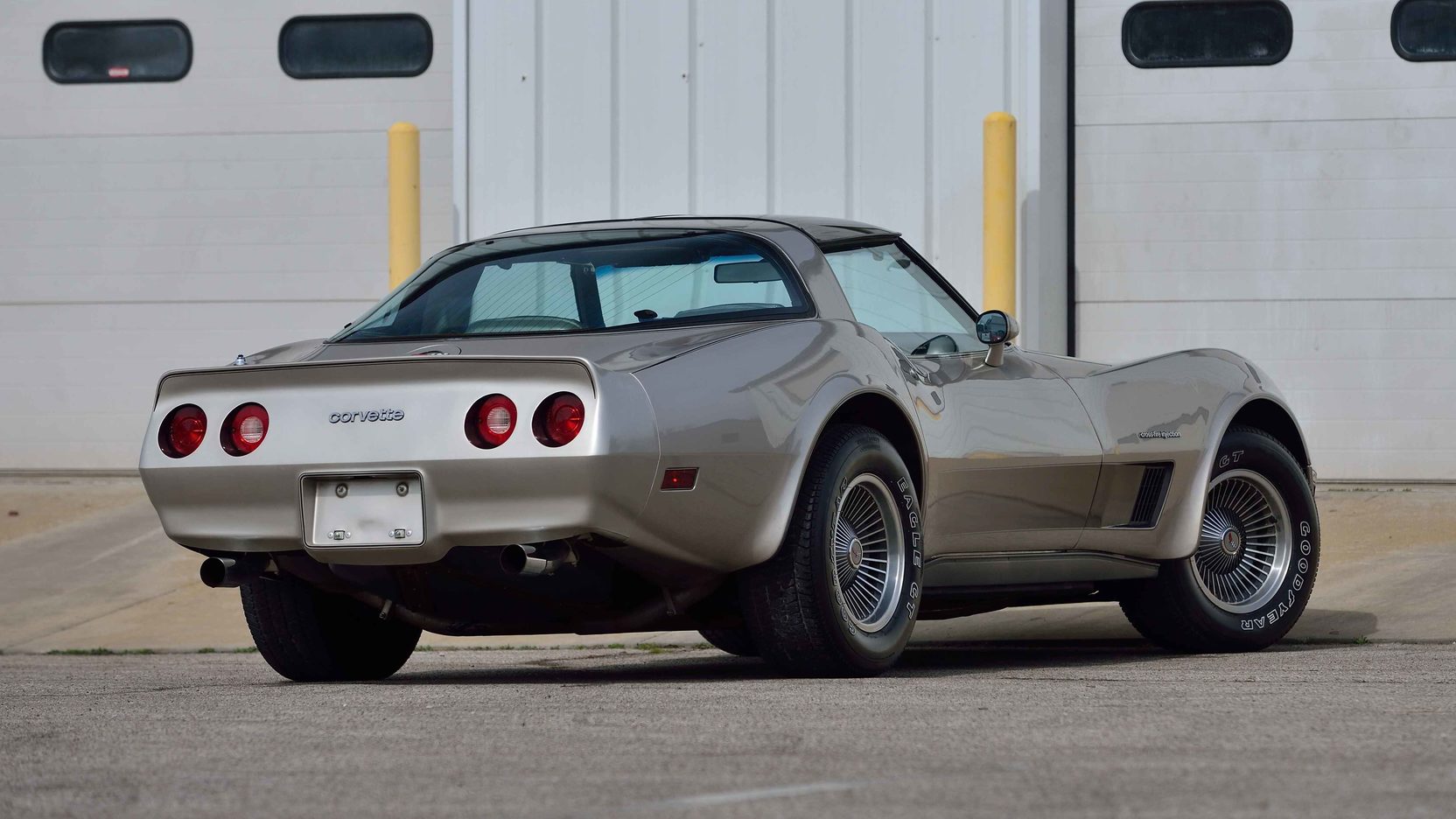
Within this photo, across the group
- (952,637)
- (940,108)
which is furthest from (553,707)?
(940,108)

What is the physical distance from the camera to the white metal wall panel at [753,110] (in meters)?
9.78

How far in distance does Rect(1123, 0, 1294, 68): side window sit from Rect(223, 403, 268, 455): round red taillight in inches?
284

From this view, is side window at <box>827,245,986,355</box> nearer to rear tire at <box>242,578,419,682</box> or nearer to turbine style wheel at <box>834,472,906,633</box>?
turbine style wheel at <box>834,472,906,633</box>

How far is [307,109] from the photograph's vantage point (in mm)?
11875

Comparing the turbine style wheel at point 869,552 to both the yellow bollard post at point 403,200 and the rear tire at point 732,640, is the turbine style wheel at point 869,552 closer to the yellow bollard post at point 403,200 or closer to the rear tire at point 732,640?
Result: the rear tire at point 732,640

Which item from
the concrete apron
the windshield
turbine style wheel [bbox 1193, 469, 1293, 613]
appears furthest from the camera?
the concrete apron

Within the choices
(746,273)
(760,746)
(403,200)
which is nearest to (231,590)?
(403,200)

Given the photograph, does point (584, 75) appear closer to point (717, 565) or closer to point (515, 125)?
point (515, 125)

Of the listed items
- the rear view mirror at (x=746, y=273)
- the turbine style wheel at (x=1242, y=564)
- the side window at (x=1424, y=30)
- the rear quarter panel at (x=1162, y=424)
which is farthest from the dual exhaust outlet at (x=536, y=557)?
the side window at (x=1424, y=30)

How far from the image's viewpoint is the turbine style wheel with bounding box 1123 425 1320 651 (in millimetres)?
6523

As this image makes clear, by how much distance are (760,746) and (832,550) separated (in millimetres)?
1408

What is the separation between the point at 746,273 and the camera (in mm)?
5461

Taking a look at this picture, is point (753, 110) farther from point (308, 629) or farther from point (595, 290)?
point (308, 629)

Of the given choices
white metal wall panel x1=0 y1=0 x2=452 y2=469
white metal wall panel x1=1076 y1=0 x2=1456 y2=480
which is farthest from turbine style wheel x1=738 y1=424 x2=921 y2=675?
white metal wall panel x1=0 y1=0 x2=452 y2=469
